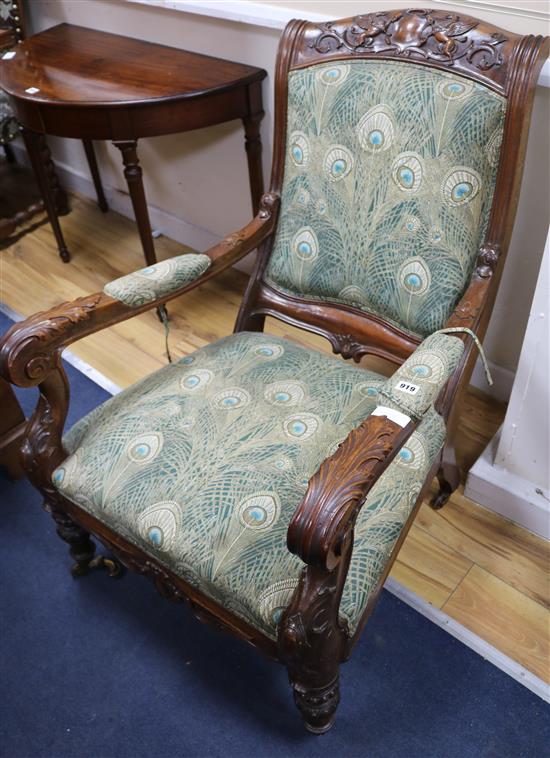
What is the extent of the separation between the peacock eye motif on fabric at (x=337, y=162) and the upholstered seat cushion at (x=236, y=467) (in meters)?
0.33

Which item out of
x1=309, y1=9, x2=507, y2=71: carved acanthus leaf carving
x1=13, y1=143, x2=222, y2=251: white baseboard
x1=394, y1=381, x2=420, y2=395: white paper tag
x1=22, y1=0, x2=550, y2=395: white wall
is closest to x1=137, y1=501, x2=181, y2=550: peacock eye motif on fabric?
x1=394, y1=381, x2=420, y2=395: white paper tag

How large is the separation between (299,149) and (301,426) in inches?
19.9

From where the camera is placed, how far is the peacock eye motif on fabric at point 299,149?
45.5 inches

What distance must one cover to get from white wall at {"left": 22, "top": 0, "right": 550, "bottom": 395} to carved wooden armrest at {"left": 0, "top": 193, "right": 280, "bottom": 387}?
27.6 inches

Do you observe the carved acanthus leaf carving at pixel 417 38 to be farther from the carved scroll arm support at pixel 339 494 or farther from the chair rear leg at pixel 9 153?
the chair rear leg at pixel 9 153

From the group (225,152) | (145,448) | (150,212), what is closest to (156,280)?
(145,448)

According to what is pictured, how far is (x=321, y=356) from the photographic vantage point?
1.22m

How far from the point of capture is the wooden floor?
1.26m

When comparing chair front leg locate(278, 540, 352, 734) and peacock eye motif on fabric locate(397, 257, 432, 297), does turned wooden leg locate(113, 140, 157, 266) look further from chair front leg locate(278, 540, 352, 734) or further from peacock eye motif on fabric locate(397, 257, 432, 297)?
chair front leg locate(278, 540, 352, 734)

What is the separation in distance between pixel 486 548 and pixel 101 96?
1.39 m

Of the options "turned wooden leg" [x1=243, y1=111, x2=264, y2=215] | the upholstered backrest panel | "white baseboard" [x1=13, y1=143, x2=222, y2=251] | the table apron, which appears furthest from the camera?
"white baseboard" [x1=13, y1=143, x2=222, y2=251]

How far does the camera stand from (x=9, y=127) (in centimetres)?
225

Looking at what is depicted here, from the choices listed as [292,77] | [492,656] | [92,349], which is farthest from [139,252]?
[492,656]

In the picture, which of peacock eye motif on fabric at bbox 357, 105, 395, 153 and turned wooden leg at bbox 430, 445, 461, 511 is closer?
peacock eye motif on fabric at bbox 357, 105, 395, 153
